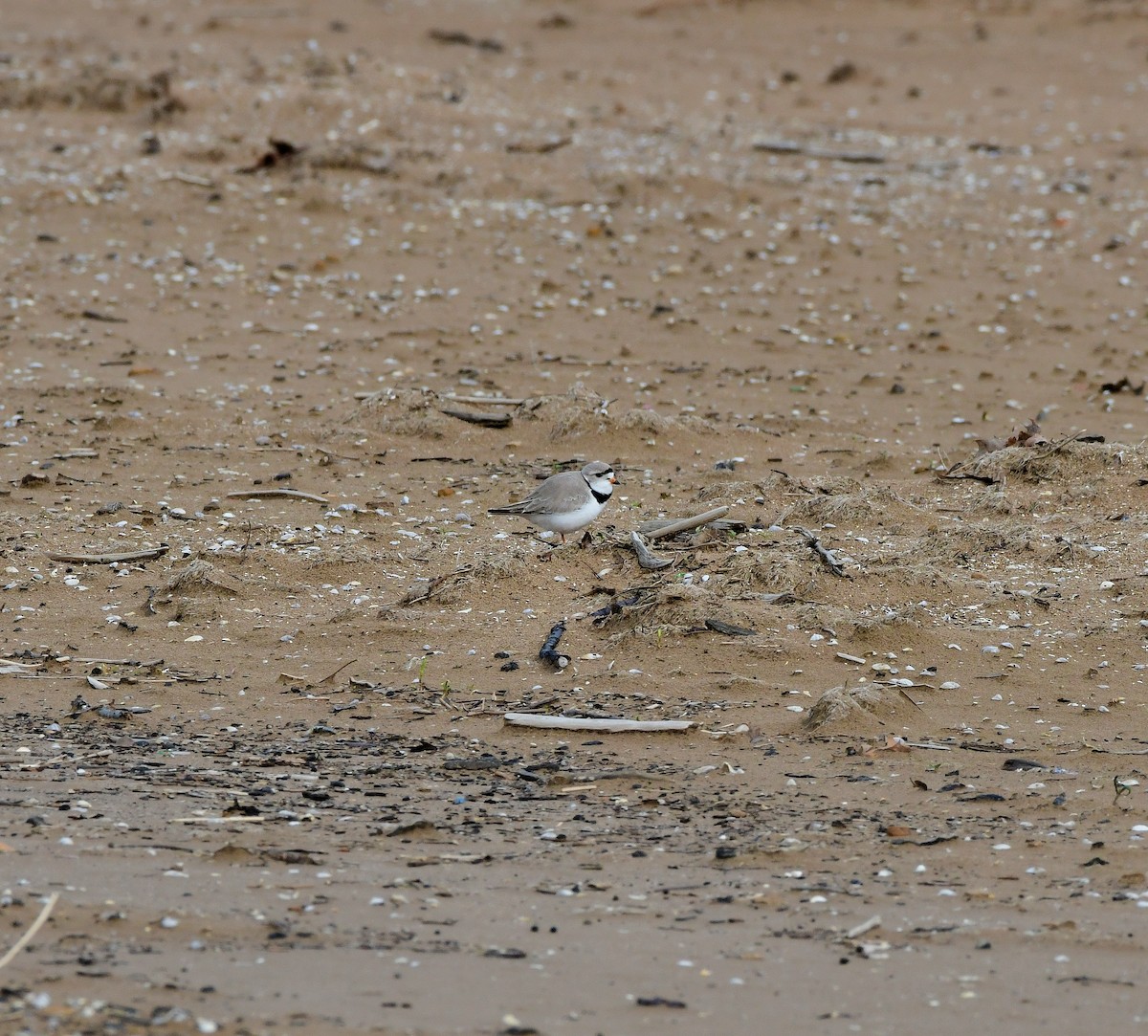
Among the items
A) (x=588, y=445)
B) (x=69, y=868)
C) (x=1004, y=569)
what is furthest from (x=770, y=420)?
(x=69, y=868)

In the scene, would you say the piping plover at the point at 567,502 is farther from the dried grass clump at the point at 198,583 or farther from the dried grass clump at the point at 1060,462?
the dried grass clump at the point at 1060,462

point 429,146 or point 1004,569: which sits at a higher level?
point 429,146

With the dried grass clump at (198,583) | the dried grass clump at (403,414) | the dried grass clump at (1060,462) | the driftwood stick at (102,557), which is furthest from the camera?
the dried grass clump at (403,414)

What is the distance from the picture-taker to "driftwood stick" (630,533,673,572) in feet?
24.1

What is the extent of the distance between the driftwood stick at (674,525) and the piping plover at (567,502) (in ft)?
0.97

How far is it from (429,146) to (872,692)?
941cm

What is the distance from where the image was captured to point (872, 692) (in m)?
6.00

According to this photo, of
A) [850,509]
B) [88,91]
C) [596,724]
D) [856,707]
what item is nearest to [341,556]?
[596,724]

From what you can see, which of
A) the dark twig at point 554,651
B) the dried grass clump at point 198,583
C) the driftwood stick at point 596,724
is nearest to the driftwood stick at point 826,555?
the dark twig at point 554,651

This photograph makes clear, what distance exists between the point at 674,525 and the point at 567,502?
1.99 feet

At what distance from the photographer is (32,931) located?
3.94 meters

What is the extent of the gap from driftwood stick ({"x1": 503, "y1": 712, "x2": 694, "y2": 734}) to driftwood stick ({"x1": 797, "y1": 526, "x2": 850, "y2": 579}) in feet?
4.88

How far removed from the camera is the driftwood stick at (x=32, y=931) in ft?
12.6

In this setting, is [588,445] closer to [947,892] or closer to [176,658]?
[176,658]
